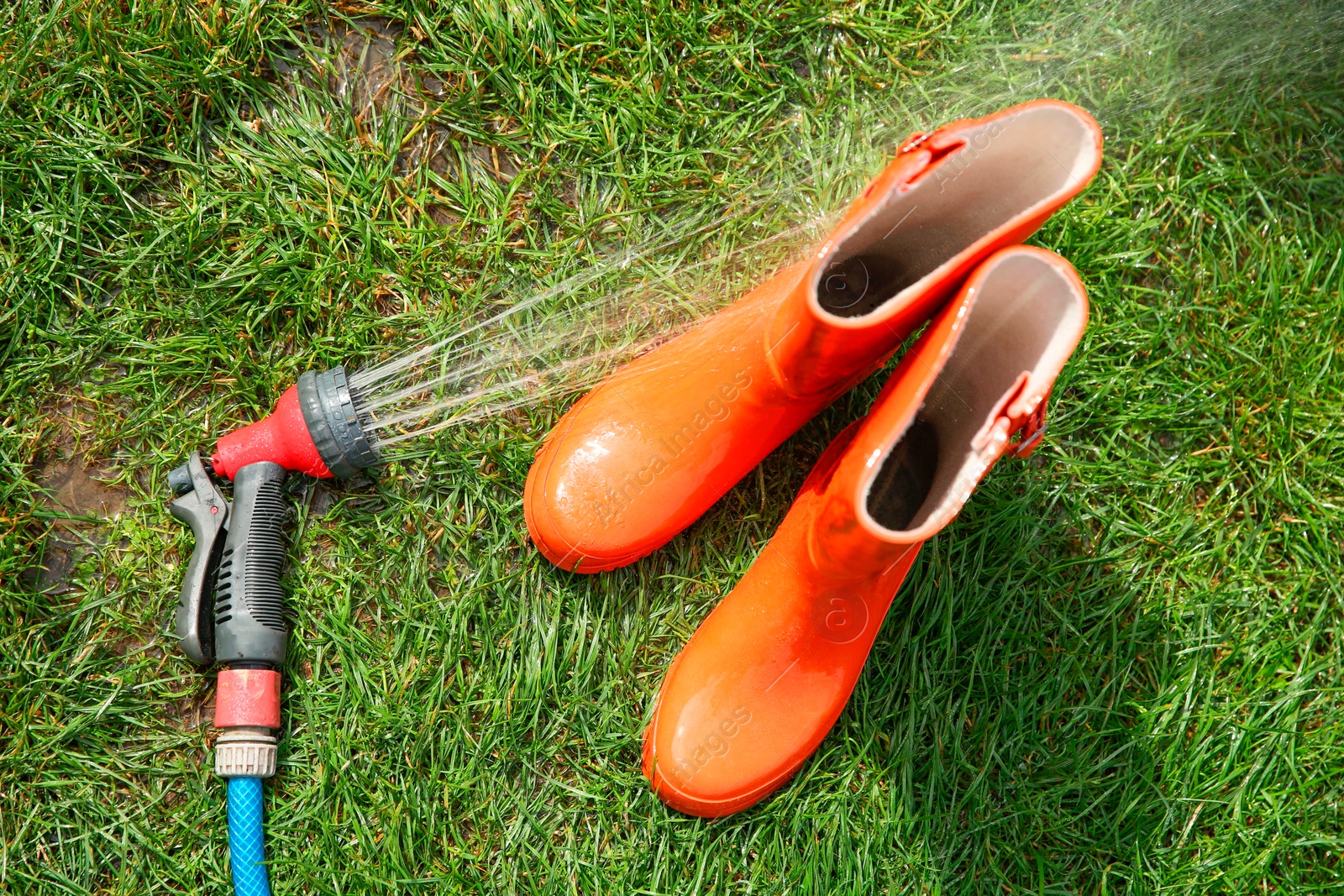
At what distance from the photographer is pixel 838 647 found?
1.81 m

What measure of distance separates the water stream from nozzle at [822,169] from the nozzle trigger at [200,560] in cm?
36

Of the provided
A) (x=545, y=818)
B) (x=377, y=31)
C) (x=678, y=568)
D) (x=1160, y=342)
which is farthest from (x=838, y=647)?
(x=377, y=31)

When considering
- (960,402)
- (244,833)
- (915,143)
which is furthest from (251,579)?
(915,143)

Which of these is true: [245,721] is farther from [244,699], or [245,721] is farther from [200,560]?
[200,560]

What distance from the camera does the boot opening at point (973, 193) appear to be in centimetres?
156

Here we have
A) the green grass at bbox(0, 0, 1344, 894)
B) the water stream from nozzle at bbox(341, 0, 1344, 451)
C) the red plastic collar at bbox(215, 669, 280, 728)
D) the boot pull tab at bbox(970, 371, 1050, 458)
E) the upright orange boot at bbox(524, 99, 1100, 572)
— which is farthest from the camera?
the water stream from nozzle at bbox(341, 0, 1344, 451)

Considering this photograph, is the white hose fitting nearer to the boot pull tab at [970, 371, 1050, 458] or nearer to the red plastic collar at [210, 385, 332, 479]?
the red plastic collar at [210, 385, 332, 479]

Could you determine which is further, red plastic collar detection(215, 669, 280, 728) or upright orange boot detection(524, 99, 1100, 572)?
red plastic collar detection(215, 669, 280, 728)

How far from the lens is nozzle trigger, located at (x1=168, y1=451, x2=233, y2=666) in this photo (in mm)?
1809

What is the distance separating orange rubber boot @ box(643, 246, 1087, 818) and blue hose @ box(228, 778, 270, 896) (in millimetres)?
781

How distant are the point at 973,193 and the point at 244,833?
183 centimetres

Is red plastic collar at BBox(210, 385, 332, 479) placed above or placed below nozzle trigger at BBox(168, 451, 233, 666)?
above

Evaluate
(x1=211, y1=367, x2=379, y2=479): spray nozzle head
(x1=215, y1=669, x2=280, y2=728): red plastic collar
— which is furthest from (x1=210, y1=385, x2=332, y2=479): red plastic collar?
(x1=215, y1=669, x2=280, y2=728): red plastic collar

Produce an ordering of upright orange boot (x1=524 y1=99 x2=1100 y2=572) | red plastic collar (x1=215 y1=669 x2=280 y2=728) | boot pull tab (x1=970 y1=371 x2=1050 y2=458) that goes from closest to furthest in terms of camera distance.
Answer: boot pull tab (x1=970 y1=371 x2=1050 y2=458) < upright orange boot (x1=524 y1=99 x2=1100 y2=572) < red plastic collar (x1=215 y1=669 x2=280 y2=728)
